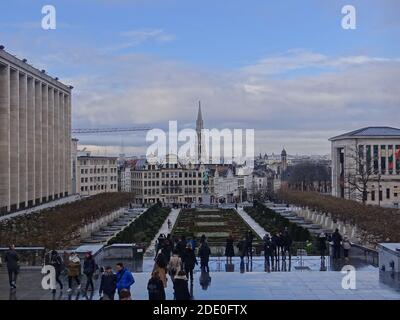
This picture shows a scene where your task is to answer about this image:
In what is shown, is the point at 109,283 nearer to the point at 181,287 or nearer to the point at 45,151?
the point at 181,287

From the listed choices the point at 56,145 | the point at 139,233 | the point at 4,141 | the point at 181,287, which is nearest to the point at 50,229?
the point at 139,233

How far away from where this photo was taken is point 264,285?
497 inches

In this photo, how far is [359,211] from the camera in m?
30.2

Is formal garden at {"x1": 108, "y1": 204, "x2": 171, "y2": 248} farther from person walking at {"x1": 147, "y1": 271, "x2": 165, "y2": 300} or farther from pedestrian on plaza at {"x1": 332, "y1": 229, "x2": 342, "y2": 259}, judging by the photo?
person walking at {"x1": 147, "y1": 271, "x2": 165, "y2": 300}

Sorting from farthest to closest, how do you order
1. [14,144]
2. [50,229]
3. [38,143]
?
1. [38,143]
2. [14,144]
3. [50,229]

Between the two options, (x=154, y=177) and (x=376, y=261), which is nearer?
(x=376, y=261)

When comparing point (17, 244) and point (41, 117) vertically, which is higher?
point (41, 117)

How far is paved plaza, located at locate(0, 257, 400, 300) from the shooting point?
1145 centimetres

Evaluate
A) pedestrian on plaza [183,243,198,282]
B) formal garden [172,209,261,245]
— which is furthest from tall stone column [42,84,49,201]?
pedestrian on plaza [183,243,198,282]

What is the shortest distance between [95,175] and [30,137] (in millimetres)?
56988
